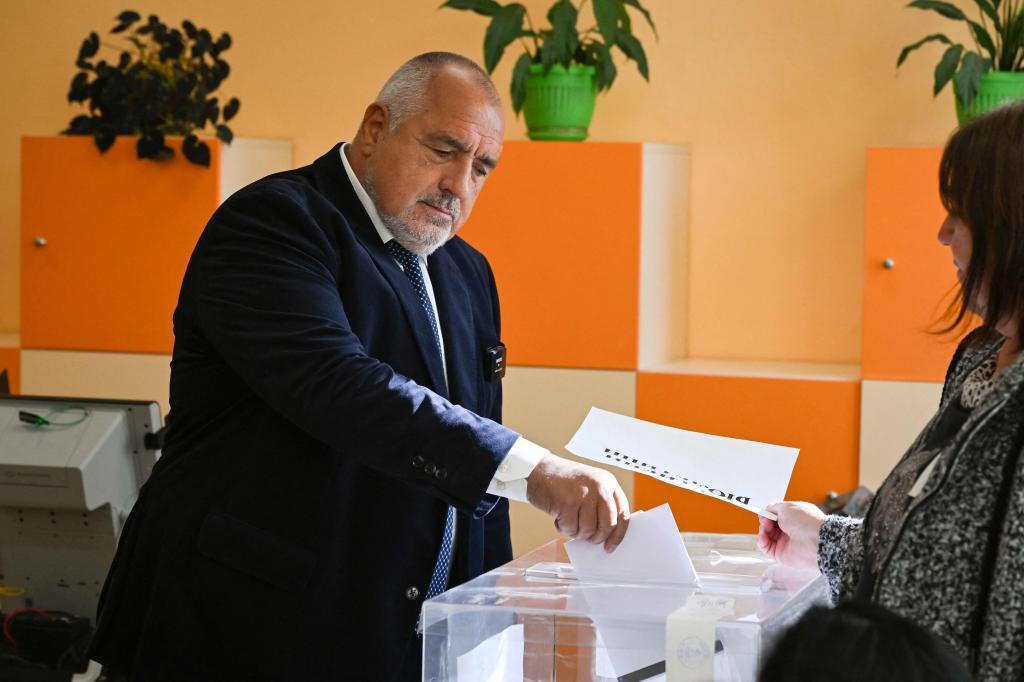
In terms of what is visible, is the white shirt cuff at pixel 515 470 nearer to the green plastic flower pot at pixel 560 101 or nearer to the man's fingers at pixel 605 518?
the man's fingers at pixel 605 518

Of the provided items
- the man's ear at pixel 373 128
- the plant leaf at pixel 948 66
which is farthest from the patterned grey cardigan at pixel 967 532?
the plant leaf at pixel 948 66

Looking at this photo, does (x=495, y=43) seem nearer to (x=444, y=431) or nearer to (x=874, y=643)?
(x=444, y=431)

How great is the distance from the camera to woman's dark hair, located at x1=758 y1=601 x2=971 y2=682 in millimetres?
810

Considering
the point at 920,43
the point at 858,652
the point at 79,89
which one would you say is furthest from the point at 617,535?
the point at 79,89

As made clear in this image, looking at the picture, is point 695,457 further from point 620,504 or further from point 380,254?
point 380,254

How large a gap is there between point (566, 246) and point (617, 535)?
2.05m

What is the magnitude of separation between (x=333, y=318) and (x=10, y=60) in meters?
3.34

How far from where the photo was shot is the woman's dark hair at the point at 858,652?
0.81 metres

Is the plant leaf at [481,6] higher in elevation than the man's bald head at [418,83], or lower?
higher

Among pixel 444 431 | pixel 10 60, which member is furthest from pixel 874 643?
pixel 10 60

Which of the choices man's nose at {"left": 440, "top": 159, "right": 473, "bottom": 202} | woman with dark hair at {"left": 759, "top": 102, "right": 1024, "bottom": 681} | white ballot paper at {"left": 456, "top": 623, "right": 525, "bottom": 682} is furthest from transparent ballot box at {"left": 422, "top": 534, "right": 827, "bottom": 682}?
man's nose at {"left": 440, "top": 159, "right": 473, "bottom": 202}

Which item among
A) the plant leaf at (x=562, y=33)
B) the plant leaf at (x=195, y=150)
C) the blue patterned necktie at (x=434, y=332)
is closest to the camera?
the blue patterned necktie at (x=434, y=332)

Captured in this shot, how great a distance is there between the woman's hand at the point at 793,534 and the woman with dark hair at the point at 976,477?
0.17m

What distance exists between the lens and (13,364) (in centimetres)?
362
